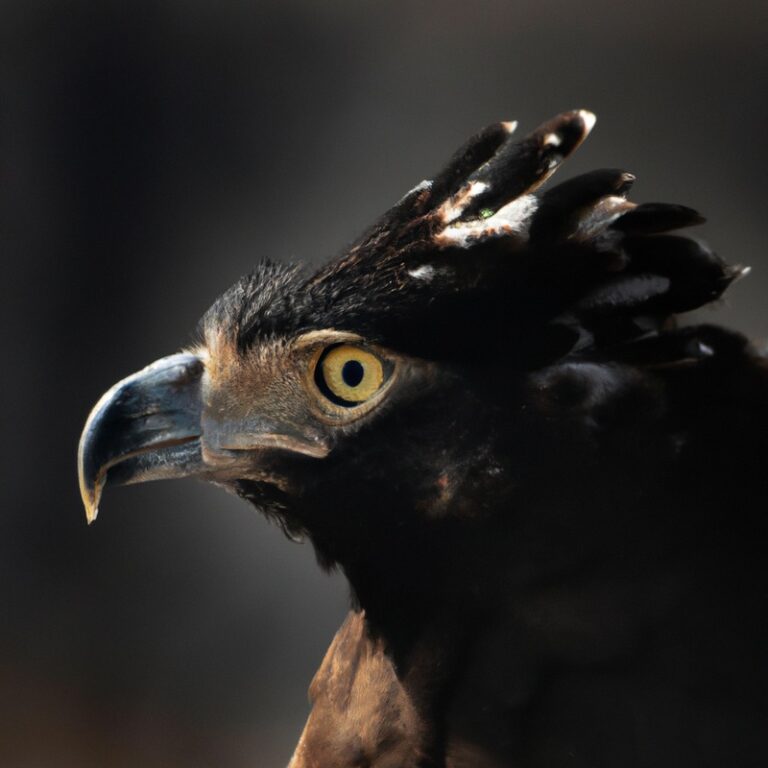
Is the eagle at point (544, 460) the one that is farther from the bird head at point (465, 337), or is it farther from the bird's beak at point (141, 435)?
the bird's beak at point (141, 435)

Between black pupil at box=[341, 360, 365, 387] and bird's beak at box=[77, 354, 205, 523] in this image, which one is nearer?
black pupil at box=[341, 360, 365, 387]

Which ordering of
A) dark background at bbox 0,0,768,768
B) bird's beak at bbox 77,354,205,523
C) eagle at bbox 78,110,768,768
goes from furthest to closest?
dark background at bbox 0,0,768,768
bird's beak at bbox 77,354,205,523
eagle at bbox 78,110,768,768

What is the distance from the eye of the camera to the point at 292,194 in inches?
233

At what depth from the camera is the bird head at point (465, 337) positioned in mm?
1917

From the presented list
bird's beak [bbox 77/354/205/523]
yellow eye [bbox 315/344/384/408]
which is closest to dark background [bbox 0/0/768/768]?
bird's beak [bbox 77/354/205/523]

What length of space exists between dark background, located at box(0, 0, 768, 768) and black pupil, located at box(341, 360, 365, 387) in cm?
372

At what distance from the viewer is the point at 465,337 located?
1.91m

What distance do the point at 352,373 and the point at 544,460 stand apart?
371 mm

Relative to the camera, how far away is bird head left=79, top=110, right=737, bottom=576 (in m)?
1.92

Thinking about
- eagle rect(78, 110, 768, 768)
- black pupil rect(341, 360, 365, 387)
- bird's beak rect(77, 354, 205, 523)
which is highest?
bird's beak rect(77, 354, 205, 523)

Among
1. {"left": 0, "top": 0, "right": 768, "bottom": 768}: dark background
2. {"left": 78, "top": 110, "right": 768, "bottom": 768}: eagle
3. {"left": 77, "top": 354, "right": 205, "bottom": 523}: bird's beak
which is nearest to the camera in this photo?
{"left": 78, "top": 110, "right": 768, "bottom": 768}: eagle

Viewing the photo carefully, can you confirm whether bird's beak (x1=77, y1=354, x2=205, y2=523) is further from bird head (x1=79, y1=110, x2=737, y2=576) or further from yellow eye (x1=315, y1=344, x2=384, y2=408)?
yellow eye (x1=315, y1=344, x2=384, y2=408)

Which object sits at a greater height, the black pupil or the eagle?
the black pupil

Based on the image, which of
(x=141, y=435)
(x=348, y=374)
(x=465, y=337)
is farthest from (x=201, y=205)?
(x=465, y=337)
